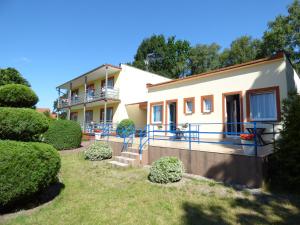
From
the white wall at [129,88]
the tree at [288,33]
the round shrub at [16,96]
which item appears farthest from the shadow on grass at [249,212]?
the tree at [288,33]

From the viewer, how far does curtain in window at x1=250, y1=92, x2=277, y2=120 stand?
10.9 meters

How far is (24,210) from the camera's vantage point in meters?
5.82

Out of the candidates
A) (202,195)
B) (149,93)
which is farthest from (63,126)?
(202,195)

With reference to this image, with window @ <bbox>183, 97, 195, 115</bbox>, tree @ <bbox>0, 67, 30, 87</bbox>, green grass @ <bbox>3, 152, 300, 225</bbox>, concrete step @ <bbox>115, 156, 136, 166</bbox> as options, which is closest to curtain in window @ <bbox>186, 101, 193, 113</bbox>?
window @ <bbox>183, 97, 195, 115</bbox>

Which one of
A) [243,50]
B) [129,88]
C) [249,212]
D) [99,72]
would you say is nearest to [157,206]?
[249,212]

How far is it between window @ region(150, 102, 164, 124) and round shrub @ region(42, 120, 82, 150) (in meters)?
5.90

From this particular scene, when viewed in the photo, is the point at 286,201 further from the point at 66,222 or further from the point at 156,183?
the point at 66,222

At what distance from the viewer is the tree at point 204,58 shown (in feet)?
129

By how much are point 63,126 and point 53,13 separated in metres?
7.57

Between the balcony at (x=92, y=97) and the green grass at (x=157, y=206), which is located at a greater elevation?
the balcony at (x=92, y=97)

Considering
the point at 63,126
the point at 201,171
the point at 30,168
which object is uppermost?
the point at 63,126

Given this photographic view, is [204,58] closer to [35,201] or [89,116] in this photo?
[89,116]

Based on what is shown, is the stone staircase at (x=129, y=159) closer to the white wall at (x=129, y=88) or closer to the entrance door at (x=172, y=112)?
the entrance door at (x=172, y=112)

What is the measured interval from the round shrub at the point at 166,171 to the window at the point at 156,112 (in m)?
8.22
